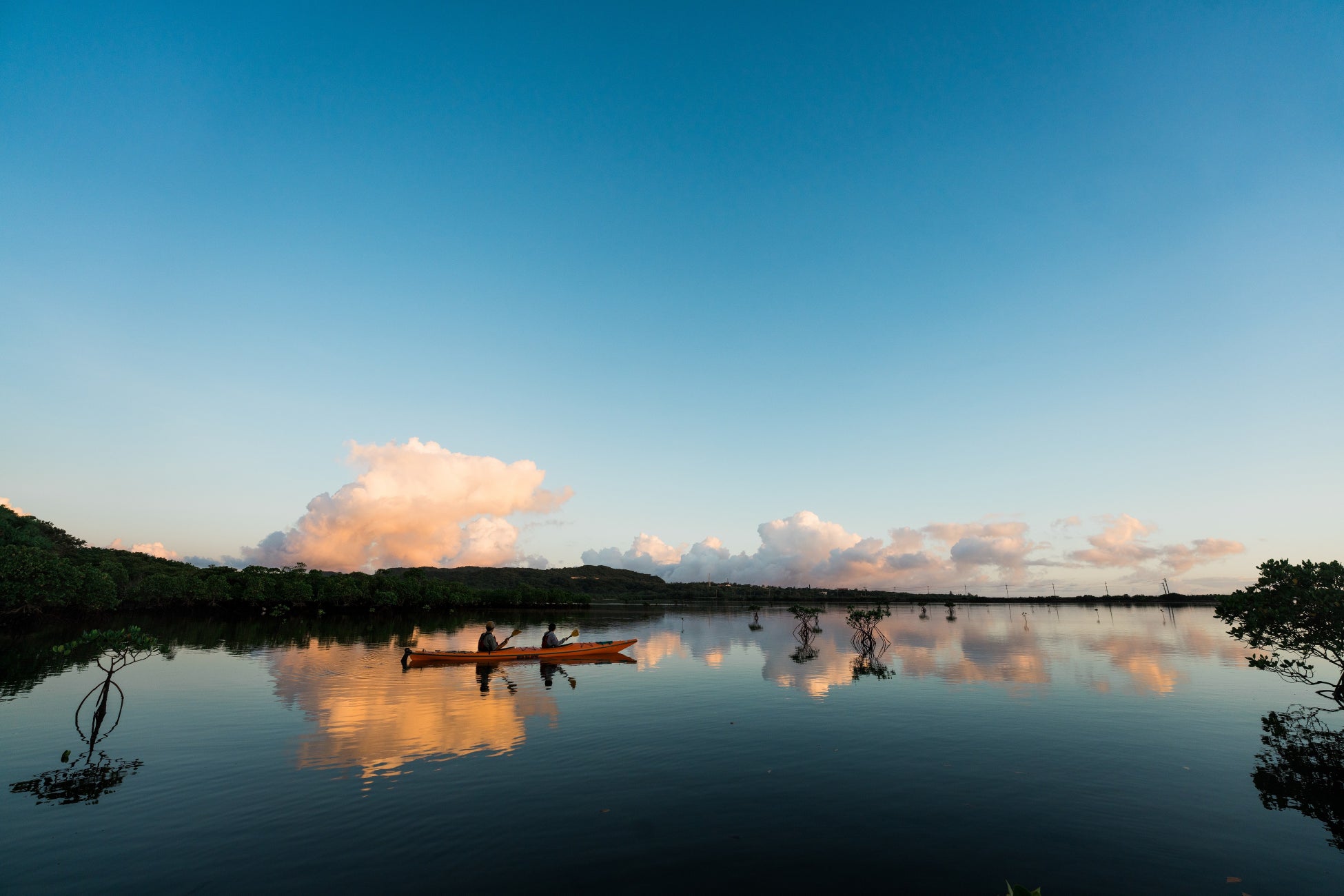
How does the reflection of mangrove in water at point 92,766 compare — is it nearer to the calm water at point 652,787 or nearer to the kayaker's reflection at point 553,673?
the calm water at point 652,787

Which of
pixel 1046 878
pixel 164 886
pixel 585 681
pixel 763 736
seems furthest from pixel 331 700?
pixel 1046 878

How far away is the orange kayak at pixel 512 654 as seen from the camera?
37.2 metres

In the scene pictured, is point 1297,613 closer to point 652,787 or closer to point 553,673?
point 652,787

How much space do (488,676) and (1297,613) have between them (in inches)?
1532

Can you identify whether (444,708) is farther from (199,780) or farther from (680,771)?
(680,771)

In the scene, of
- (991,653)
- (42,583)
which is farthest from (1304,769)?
(42,583)

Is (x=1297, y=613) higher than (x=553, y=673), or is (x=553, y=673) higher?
(x=1297, y=613)

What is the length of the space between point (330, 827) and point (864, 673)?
3205 cm

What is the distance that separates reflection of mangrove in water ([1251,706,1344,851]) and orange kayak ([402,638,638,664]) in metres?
34.7

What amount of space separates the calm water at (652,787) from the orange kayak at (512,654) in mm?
3482

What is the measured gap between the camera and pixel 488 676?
33812 millimetres

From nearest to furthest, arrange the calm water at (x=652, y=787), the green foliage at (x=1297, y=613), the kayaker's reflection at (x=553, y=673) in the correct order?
the calm water at (x=652, y=787)
the green foliage at (x=1297, y=613)
the kayaker's reflection at (x=553, y=673)

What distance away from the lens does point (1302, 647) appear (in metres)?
22.2

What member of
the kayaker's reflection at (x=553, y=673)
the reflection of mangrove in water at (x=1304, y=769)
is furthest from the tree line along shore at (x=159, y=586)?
the kayaker's reflection at (x=553, y=673)
